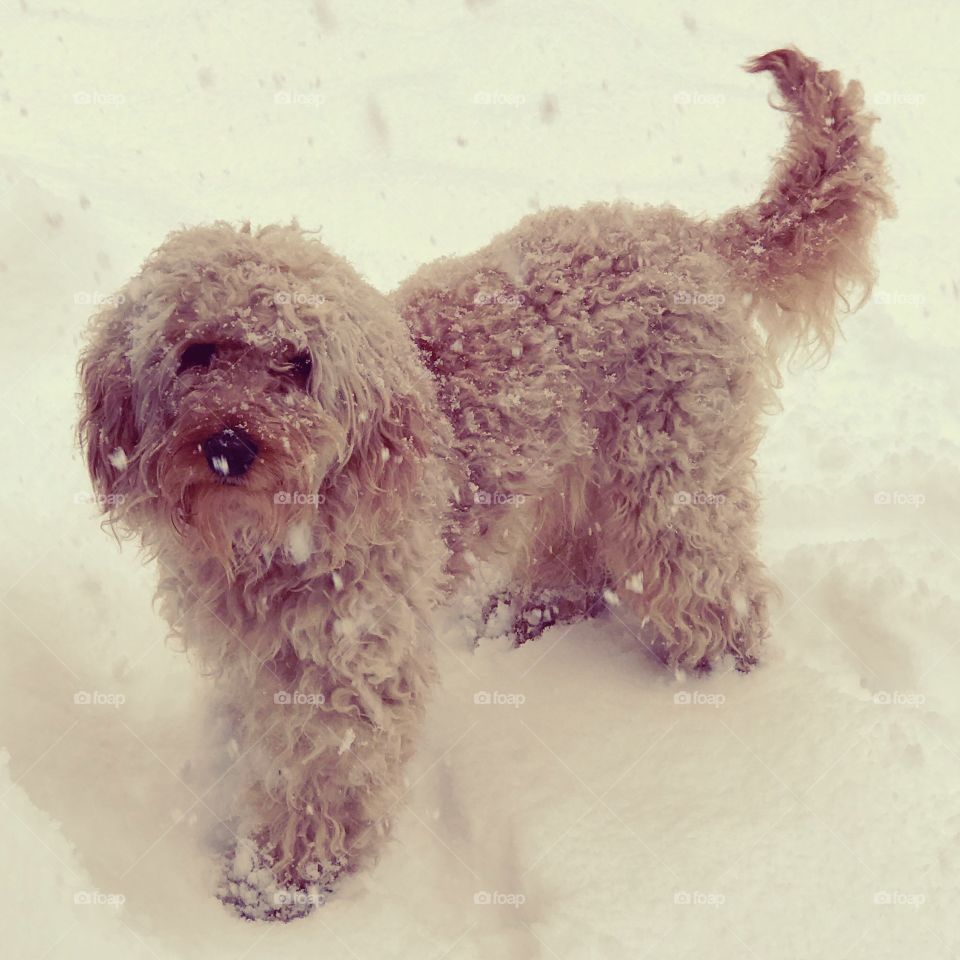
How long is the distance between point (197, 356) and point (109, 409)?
11.7 inches

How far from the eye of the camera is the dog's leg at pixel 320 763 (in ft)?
8.59

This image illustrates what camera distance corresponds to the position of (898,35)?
8.32m

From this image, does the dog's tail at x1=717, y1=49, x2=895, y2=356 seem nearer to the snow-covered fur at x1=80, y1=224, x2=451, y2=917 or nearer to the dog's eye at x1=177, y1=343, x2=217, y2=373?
the snow-covered fur at x1=80, y1=224, x2=451, y2=917

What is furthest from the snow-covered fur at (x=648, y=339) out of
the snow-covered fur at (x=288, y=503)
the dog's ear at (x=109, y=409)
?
the dog's ear at (x=109, y=409)

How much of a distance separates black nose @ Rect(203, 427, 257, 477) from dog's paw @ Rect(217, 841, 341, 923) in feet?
4.38

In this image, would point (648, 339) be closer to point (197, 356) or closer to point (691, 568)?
point (691, 568)

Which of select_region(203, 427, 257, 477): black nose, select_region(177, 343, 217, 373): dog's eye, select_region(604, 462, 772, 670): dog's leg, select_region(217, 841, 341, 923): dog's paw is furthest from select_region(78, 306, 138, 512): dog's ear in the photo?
select_region(604, 462, 772, 670): dog's leg

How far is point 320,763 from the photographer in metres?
2.73

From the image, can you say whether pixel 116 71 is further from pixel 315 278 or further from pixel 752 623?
pixel 752 623

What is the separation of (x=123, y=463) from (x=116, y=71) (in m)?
6.03

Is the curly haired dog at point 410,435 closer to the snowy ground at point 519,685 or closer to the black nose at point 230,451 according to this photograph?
the black nose at point 230,451

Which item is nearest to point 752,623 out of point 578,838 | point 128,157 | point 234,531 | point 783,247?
point 578,838

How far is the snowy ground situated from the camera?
103 inches

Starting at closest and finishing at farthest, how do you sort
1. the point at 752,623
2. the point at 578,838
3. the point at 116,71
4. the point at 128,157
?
the point at 578,838
the point at 752,623
the point at 128,157
the point at 116,71
